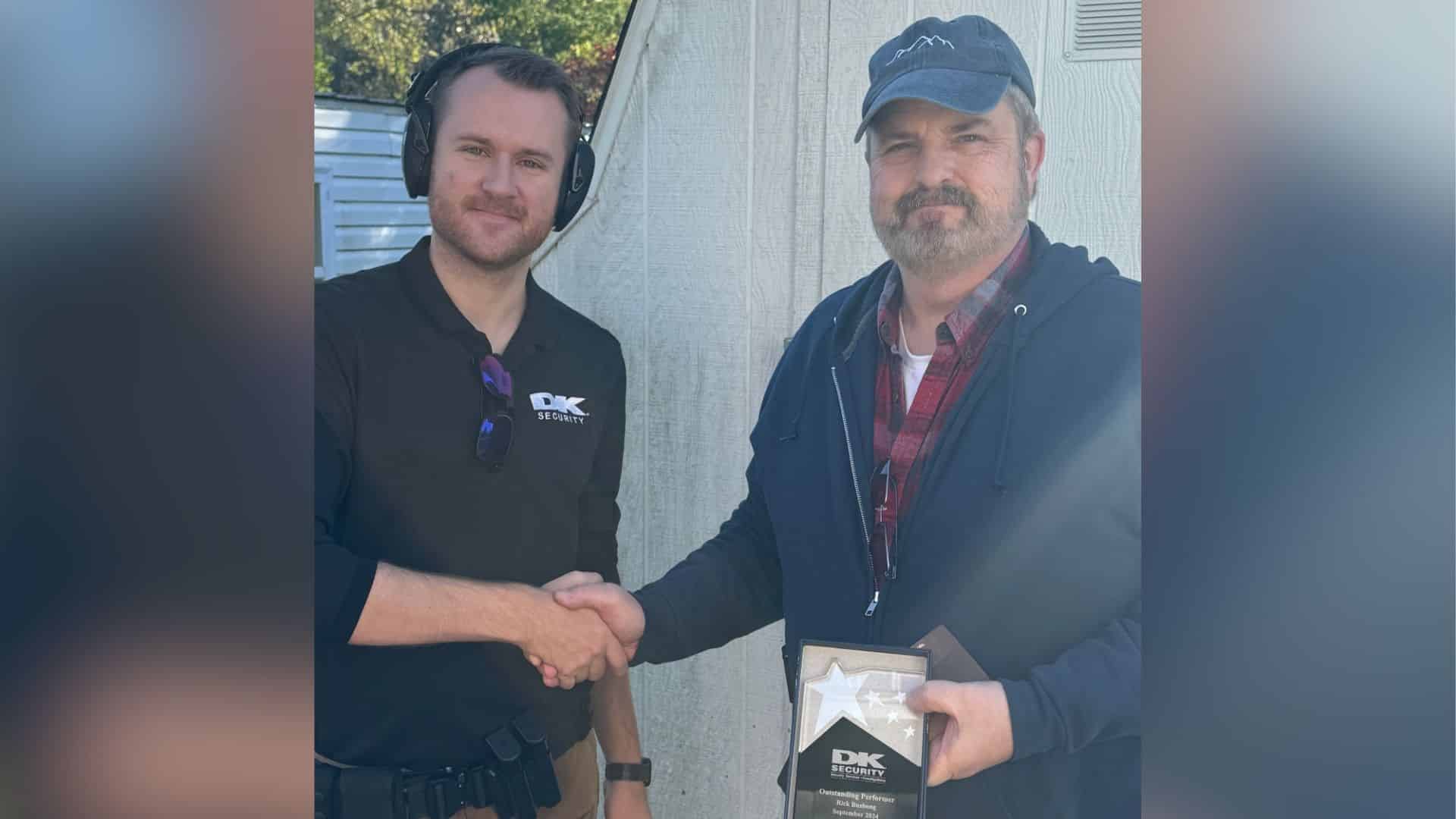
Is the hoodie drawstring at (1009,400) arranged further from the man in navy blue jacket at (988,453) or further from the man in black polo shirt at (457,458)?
the man in black polo shirt at (457,458)

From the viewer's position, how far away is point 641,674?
272 cm

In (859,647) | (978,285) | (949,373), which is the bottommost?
(859,647)

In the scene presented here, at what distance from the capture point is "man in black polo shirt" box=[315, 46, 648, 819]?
2.37 m

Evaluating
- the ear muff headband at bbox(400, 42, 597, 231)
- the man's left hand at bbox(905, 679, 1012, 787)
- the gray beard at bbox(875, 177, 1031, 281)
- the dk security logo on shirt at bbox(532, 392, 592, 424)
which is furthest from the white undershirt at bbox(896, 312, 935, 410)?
the ear muff headband at bbox(400, 42, 597, 231)

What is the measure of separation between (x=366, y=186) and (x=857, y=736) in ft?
5.10

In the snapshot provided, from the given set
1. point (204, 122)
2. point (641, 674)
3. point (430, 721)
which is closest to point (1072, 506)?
point (641, 674)

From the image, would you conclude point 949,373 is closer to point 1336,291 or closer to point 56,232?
point 1336,291

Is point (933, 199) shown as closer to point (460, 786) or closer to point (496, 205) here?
point (496, 205)

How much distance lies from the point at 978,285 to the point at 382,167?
1323 millimetres

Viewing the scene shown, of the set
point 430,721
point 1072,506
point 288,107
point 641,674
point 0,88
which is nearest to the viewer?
point 0,88

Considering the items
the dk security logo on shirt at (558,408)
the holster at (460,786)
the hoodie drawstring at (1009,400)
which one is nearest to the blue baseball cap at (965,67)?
the hoodie drawstring at (1009,400)

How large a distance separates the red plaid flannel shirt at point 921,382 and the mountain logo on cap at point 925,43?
0.37 metres

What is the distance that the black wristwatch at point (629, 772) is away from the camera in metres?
2.73

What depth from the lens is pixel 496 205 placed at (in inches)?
97.3
